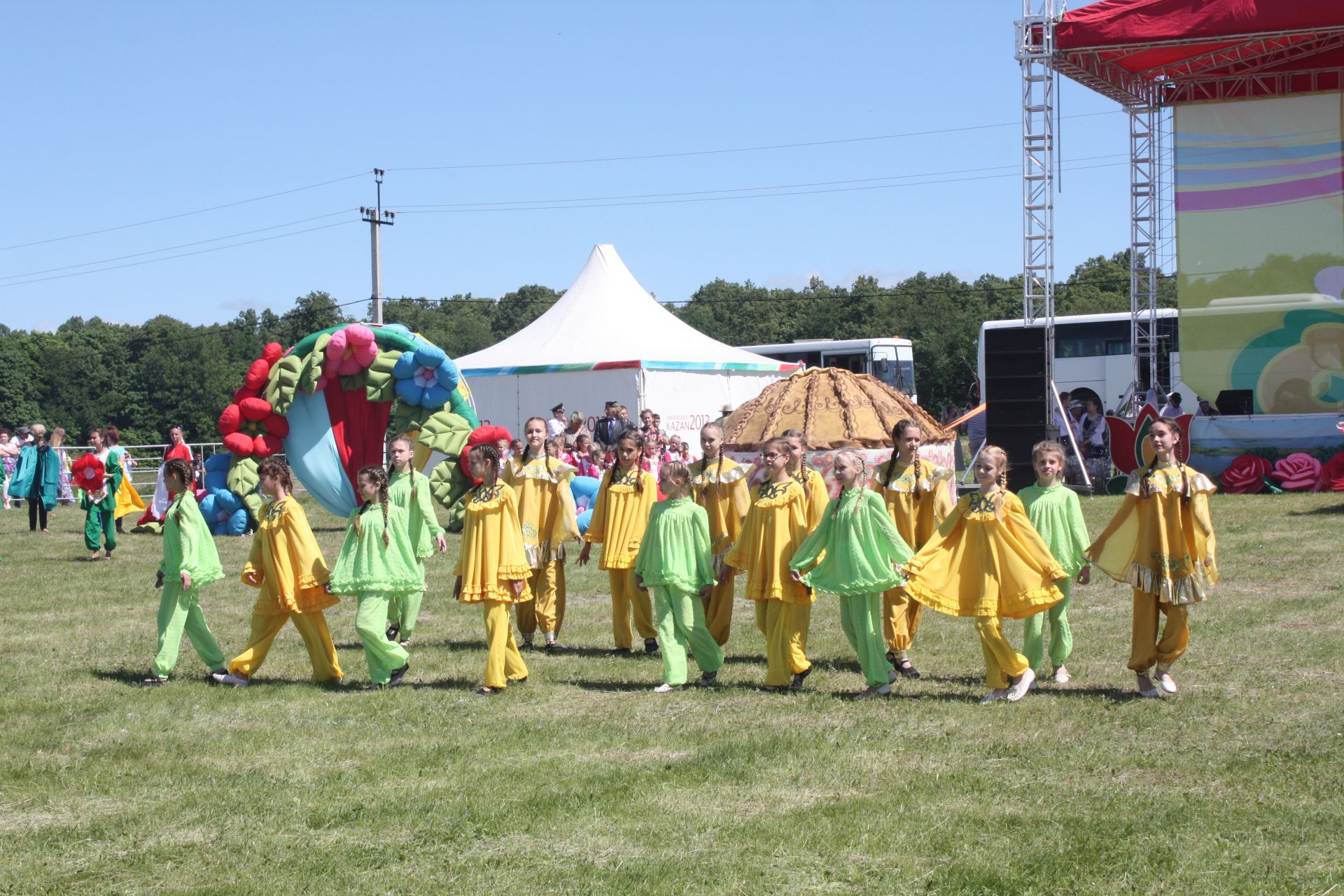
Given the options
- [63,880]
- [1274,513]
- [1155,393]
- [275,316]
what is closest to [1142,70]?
[1155,393]

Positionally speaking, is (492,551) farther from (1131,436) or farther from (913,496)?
(1131,436)

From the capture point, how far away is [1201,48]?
21.6 metres

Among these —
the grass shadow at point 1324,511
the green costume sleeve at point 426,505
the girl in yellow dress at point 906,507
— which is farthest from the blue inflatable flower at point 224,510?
the grass shadow at point 1324,511

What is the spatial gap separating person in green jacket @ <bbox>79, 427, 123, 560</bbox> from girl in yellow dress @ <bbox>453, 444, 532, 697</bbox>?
9.58m

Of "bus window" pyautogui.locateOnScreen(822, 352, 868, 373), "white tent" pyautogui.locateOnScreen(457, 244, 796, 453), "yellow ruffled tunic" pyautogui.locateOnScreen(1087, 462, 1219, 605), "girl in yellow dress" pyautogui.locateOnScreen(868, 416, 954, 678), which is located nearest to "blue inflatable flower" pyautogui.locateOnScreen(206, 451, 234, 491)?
"white tent" pyautogui.locateOnScreen(457, 244, 796, 453)

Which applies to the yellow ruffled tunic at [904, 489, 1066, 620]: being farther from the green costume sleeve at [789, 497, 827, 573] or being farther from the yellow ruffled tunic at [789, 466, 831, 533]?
the yellow ruffled tunic at [789, 466, 831, 533]

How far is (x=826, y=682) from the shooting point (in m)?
8.42

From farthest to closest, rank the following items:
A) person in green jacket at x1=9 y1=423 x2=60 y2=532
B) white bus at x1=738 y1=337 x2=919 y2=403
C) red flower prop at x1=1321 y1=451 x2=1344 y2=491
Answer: white bus at x1=738 y1=337 x2=919 y2=403
person in green jacket at x1=9 y1=423 x2=60 y2=532
red flower prop at x1=1321 y1=451 x2=1344 y2=491

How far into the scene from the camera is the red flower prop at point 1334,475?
19.6m

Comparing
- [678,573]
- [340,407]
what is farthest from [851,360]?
[678,573]

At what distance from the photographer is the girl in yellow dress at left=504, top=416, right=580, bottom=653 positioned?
974 cm

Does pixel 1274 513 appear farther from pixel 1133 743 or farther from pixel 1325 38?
pixel 1133 743

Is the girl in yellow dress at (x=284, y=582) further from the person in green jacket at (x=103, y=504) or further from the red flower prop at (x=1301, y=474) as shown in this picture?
the red flower prop at (x=1301, y=474)

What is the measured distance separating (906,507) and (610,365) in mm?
15549
